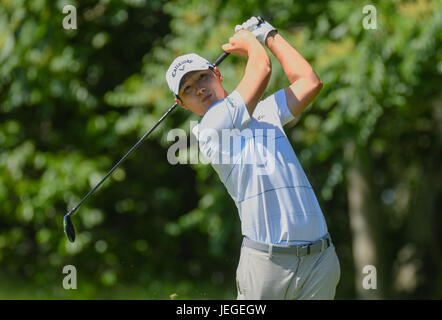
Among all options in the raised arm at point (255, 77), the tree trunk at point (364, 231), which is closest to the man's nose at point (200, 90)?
the raised arm at point (255, 77)

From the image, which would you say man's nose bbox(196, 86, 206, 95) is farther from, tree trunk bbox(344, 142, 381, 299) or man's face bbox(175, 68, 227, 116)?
tree trunk bbox(344, 142, 381, 299)

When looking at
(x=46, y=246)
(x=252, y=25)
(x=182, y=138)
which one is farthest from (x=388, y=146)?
(x=252, y=25)

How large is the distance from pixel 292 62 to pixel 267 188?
0.48 meters

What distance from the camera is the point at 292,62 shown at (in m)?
2.46

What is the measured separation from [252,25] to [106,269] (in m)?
5.22

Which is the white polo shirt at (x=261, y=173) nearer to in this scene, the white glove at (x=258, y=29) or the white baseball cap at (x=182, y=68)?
the white baseball cap at (x=182, y=68)

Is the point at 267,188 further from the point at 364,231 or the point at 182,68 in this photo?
the point at 364,231

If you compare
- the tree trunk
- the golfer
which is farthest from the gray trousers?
the tree trunk

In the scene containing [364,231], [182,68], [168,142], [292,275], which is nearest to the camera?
[292,275]

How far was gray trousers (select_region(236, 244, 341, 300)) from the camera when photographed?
7.63 feet

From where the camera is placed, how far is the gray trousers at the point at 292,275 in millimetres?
2324

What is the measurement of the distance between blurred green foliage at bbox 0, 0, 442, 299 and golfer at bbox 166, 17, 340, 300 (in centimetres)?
294

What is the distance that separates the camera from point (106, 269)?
7312 mm

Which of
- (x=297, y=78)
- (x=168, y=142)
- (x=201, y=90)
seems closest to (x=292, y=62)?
(x=297, y=78)
